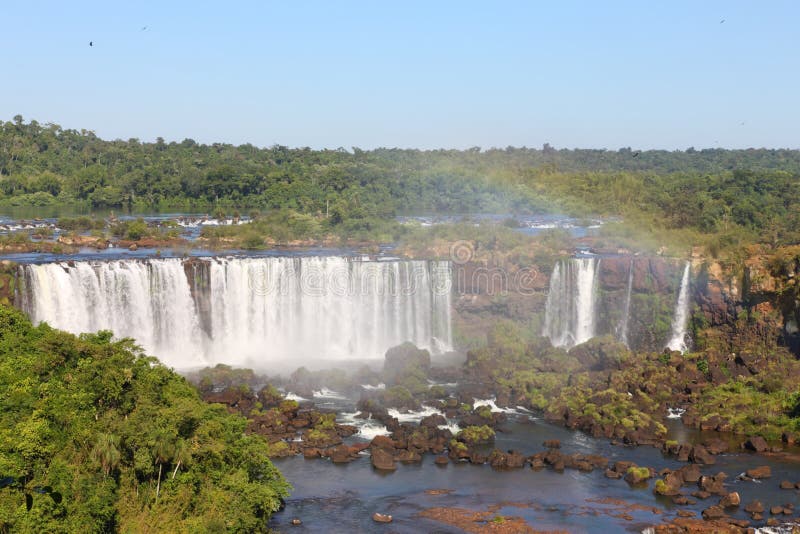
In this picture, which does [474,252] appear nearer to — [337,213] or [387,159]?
[337,213]

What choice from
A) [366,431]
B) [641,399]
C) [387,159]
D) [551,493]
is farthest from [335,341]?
[387,159]

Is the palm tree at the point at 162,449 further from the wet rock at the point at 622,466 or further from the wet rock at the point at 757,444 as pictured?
the wet rock at the point at 757,444

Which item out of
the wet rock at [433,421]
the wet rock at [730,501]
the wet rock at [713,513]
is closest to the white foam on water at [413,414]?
the wet rock at [433,421]

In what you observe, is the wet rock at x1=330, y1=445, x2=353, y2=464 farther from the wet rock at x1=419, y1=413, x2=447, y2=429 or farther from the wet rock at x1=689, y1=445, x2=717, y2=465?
the wet rock at x1=689, y1=445, x2=717, y2=465

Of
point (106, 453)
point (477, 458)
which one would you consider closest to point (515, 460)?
point (477, 458)

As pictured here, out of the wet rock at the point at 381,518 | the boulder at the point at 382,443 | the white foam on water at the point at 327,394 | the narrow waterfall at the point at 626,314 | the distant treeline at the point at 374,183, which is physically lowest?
the wet rock at the point at 381,518

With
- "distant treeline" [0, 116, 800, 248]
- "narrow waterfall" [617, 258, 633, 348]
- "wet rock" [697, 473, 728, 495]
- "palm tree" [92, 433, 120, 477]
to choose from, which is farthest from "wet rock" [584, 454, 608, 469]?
"distant treeline" [0, 116, 800, 248]

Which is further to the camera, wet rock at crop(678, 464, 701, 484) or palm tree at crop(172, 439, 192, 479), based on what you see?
wet rock at crop(678, 464, 701, 484)
